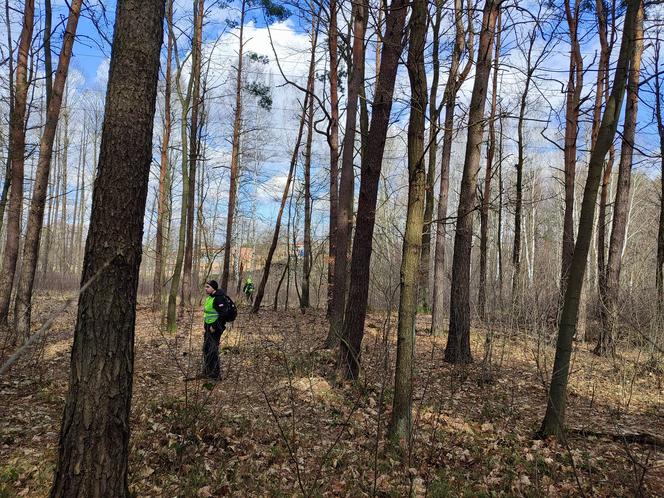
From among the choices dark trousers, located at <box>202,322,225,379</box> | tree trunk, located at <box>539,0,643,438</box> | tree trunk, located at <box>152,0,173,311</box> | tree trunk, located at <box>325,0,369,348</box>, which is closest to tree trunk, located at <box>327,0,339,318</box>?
tree trunk, located at <box>325,0,369,348</box>

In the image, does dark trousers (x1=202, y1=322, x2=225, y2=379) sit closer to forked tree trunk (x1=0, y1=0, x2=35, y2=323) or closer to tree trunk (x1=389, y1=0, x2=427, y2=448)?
tree trunk (x1=389, y1=0, x2=427, y2=448)

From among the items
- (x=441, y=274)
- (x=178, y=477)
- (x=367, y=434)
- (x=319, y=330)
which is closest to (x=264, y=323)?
(x=319, y=330)

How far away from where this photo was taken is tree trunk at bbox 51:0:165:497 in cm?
271

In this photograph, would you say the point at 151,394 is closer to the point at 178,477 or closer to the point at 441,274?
the point at 178,477

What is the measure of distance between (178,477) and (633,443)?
483 centimetres

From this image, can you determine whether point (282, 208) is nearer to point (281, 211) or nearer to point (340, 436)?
point (281, 211)

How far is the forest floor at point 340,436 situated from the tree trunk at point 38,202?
86cm

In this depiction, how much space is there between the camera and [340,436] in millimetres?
3816

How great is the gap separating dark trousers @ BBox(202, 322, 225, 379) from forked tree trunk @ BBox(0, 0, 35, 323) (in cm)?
589

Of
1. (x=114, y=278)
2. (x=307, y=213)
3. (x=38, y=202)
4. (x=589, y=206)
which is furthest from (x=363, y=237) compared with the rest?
(x=307, y=213)

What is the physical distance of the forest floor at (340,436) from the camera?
12.4 feet

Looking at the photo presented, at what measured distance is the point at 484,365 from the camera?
23.8 feet

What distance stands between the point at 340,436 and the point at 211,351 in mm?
3047

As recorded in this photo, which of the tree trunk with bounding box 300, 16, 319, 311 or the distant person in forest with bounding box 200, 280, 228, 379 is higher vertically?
the tree trunk with bounding box 300, 16, 319, 311
